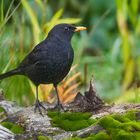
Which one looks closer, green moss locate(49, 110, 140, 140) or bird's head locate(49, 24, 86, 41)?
green moss locate(49, 110, 140, 140)

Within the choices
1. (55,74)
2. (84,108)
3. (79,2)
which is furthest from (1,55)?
(79,2)

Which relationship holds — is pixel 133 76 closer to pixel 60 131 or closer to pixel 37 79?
pixel 37 79

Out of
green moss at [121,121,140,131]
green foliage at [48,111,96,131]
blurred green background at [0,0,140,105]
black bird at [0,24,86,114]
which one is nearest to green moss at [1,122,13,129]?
green foliage at [48,111,96,131]

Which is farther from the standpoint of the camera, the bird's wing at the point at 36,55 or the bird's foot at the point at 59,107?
the bird's wing at the point at 36,55

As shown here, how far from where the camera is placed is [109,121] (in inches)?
182

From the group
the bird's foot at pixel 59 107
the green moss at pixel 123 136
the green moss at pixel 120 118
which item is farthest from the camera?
the bird's foot at pixel 59 107

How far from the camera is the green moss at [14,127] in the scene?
16.2 ft

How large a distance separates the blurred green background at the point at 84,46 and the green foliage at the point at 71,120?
0.92m

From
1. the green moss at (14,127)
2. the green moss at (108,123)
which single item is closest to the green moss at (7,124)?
the green moss at (14,127)

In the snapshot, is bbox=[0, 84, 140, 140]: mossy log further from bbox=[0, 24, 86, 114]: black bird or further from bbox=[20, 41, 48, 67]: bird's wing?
bbox=[20, 41, 48, 67]: bird's wing

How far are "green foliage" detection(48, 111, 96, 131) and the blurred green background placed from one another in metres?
0.92

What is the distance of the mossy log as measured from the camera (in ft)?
15.1

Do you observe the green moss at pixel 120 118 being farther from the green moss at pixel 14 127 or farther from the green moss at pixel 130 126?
the green moss at pixel 14 127

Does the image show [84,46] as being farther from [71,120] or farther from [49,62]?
[71,120]
